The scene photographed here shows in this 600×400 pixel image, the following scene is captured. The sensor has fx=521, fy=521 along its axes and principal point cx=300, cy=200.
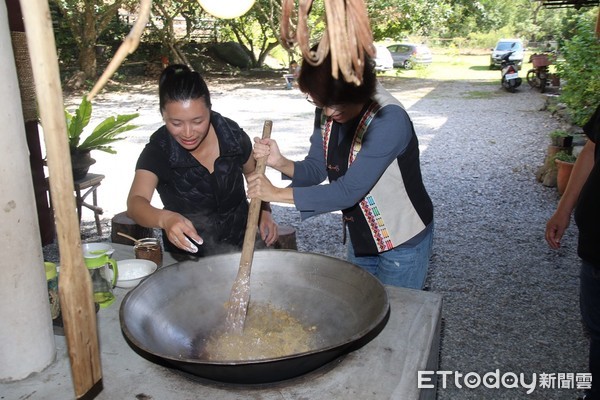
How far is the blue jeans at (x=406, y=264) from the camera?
1.93m

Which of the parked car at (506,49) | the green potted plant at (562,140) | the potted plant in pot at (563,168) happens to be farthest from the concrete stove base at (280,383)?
the parked car at (506,49)

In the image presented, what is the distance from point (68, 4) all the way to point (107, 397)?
13.9 metres

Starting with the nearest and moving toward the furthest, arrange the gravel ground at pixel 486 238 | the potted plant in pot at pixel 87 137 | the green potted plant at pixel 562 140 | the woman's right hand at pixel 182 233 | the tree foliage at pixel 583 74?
the woman's right hand at pixel 182 233 < the gravel ground at pixel 486 238 < the potted plant in pot at pixel 87 137 < the green potted plant at pixel 562 140 < the tree foliage at pixel 583 74

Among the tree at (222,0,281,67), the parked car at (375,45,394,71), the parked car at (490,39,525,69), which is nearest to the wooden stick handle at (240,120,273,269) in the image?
the tree at (222,0,281,67)

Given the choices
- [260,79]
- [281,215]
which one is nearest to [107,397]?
[281,215]

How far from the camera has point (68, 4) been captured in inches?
506

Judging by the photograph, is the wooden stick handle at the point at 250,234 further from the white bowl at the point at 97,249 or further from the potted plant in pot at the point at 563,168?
the potted plant in pot at the point at 563,168

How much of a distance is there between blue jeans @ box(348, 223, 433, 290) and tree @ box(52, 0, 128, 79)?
12756 mm

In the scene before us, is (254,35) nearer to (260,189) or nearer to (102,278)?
(260,189)

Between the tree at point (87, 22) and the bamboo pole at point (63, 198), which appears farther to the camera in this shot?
the tree at point (87, 22)

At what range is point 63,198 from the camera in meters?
0.73

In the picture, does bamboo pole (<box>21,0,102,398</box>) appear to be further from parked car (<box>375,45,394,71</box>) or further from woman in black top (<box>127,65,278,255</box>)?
parked car (<box>375,45,394,71</box>)

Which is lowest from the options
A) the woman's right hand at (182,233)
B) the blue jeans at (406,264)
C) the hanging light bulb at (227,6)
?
the blue jeans at (406,264)

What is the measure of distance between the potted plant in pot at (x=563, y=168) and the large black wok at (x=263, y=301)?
4.46 metres
